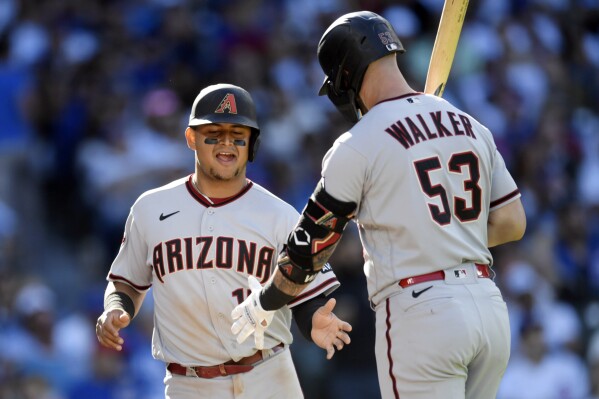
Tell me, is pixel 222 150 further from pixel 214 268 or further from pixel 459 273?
pixel 459 273

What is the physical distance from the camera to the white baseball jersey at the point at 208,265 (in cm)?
530

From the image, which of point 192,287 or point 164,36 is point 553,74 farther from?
point 192,287

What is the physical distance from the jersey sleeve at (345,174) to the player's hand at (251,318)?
2.03 ft

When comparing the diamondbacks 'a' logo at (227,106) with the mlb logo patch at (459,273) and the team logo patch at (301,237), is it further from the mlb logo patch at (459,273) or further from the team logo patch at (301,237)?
the mlb logo patch at (459,273)

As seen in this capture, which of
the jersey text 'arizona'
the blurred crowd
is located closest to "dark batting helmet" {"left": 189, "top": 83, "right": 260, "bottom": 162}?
the jersey text 'arizona'

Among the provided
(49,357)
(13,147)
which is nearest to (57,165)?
(13,147)

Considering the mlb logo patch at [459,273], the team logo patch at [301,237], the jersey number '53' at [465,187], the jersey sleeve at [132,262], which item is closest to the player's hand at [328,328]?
the team logo patch at [301,237]

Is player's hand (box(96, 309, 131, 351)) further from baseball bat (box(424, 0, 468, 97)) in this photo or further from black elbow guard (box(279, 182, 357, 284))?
baseball bat (box(424, 0, 468, 97))

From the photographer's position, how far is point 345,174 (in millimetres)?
4574

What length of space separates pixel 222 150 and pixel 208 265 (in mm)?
542

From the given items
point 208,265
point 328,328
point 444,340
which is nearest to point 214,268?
point 208,265

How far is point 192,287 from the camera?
17.5ft

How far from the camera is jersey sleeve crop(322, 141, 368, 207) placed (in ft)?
15.0

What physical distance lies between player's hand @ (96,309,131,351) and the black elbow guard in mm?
857
